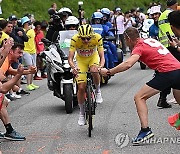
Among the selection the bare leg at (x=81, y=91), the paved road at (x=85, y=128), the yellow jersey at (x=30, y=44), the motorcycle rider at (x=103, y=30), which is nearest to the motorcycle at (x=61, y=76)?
the paved road at (x=85, y=128)

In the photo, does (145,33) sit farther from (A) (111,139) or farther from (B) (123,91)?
(A) (111,139)

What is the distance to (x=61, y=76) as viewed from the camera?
38.5ft

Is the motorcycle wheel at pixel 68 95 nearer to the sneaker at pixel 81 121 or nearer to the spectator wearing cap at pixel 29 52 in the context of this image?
the sneaker at pixel 81 121

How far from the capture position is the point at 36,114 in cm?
1177

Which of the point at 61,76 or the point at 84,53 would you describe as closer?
the point at 84,53

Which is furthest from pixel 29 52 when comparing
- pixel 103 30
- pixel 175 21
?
pixel 175 21

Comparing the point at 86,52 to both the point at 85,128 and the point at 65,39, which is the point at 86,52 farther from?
the point at 65,39

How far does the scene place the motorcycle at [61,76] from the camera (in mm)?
11414

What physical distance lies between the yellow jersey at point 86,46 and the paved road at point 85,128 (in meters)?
1.25

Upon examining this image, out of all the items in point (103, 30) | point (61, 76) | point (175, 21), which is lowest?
point (61, 76)

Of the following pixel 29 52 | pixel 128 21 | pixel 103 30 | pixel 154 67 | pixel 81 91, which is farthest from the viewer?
pixel 128 21

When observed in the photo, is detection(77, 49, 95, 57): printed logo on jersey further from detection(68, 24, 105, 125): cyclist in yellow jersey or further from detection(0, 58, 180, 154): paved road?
detection(0, 58, 180, 154): paved road

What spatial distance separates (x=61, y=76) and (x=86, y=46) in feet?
4.88

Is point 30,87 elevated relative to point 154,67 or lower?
lower
